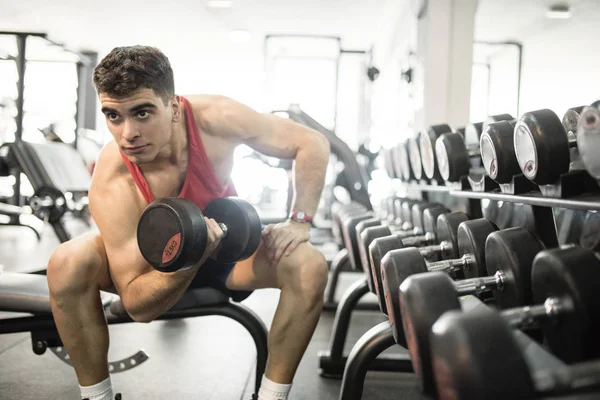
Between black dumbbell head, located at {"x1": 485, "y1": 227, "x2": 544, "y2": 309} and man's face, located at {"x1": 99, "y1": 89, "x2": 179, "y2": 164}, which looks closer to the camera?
black dumbbell head, located at {"x1": 485, "y1": 227, "x2": 544, "y2": 309}

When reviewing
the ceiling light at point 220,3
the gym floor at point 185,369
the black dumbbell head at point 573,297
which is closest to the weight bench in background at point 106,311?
the gym floor at point 185,369

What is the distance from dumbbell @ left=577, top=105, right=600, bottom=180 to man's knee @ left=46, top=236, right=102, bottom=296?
101 centimetres

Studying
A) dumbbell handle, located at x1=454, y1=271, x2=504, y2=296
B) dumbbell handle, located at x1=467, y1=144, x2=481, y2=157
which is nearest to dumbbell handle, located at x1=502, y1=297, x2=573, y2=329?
dumbbell handle, located at x1=454, y1=271, x2=504, y2=296

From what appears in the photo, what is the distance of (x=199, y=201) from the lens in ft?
4.51

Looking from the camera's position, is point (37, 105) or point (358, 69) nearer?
point (37, 105)

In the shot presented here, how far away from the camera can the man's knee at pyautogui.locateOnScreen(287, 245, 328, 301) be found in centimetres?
126

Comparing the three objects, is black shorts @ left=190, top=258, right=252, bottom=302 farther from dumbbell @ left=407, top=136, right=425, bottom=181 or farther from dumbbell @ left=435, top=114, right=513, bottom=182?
dumbbell @ left=407, top=136, right=425, bottom=181

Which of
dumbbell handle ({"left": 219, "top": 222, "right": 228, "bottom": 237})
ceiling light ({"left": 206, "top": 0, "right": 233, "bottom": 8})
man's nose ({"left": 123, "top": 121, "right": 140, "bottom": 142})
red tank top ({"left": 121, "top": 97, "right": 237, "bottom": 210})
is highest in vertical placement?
ceiling light ({"left": 206, "top": 0, "right": 233, "bottom": 8})

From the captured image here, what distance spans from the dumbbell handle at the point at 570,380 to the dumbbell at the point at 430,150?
131cm

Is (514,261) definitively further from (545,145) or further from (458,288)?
(545,145)

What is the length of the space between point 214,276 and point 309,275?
293mm

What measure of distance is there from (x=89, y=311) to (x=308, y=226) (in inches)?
22.0

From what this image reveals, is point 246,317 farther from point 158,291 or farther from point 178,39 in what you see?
point 178,39

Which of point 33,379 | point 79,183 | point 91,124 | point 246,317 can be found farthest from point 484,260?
point 91,124
